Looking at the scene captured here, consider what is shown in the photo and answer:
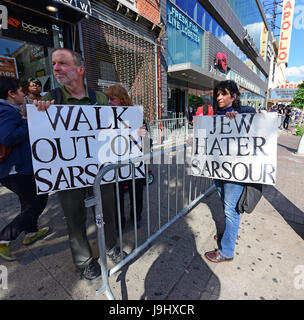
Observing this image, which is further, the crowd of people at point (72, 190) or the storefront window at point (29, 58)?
the storefront window at point (29, 58)

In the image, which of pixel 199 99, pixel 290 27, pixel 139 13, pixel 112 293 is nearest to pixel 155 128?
pixel 139 13

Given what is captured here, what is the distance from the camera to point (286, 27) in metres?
41.5

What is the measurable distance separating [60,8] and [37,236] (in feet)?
17.3

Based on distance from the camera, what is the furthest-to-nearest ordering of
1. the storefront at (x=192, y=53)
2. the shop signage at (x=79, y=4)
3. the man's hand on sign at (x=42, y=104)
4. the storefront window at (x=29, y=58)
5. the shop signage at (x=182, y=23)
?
the storefront at (x=192, y=53) < the shop signage at (x=182, y=23) < the storefront window at (x=29, y=58) < the shop signage at (x=79, y=4) < the man's hand on sign at (x=42, y=104)

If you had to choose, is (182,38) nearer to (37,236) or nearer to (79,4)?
(79,4)

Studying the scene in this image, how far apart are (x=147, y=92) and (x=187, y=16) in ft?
19.4

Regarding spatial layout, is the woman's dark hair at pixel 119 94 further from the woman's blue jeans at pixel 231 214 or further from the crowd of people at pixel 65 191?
the woman's blue jeans at pixel 231 214

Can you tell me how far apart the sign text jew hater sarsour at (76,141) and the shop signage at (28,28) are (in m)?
4.80

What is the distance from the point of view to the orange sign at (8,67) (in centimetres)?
488

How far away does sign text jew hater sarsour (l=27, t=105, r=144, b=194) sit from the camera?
1691 millimetres

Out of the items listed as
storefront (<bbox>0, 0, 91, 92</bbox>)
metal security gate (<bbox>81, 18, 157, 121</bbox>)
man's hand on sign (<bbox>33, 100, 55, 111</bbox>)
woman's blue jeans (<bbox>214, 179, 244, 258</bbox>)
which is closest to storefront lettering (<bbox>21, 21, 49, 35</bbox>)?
storefront (<bbox>0, 0, 91, 92</bbox>)

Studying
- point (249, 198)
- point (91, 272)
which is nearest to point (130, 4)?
point (249, 198)

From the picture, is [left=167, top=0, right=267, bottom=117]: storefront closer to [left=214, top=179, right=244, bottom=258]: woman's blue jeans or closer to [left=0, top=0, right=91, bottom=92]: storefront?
[left=0, top=0, right=91, bottom=92]: storefront

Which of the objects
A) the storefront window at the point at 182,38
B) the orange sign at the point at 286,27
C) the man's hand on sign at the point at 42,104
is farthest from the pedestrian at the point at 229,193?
the orange sign at the point at 286,27
